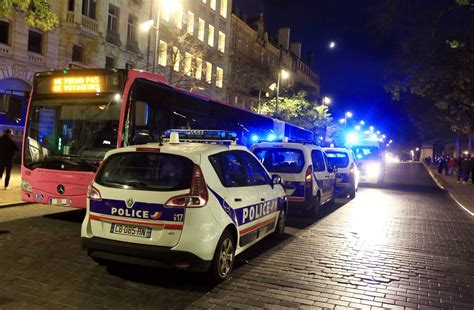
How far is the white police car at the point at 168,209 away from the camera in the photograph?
16.2ft

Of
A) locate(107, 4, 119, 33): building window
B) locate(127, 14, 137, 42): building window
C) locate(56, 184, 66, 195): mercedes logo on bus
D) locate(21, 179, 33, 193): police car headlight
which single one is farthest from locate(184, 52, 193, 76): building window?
locate(56, 184, 66, 195): mercedes logo on bus

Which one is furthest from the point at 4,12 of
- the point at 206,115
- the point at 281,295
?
the point at 281,295

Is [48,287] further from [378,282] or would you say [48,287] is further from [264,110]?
[264,110]

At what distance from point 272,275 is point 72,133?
5.01 meters

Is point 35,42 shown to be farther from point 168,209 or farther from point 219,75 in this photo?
point 168,209

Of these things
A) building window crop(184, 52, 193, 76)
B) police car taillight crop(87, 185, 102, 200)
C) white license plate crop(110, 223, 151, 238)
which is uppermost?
building window crop(184, 52, 193, 76)

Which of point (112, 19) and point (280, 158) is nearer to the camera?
point (280, 158)

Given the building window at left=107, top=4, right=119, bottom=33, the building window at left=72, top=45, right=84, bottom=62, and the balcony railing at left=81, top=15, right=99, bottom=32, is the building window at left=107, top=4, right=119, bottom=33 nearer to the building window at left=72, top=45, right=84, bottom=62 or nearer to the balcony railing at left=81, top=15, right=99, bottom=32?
the balcony railing at left=81, top=15, right=99, bottom=32

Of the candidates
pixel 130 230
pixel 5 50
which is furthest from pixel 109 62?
pixel 130 230

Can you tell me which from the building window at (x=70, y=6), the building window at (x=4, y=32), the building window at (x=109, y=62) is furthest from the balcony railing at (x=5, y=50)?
the building window at (x=109, y=62)

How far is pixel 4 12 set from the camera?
989 cm

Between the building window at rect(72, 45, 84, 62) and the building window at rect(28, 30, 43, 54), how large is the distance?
2.03 m

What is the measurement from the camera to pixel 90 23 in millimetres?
25062

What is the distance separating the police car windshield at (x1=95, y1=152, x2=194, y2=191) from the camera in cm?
513
